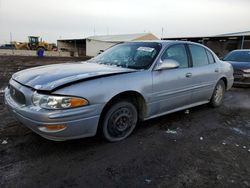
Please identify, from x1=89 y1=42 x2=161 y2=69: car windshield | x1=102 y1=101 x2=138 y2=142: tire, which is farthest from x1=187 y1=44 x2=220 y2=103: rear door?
x1=102 y1=101 x2=138 y2=142: tire

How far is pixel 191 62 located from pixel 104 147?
2.42 m

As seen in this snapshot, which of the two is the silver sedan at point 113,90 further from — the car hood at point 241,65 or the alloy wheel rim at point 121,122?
the car hood at point 241,65

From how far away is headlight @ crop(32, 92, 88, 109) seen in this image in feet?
8.32

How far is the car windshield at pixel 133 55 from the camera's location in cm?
357

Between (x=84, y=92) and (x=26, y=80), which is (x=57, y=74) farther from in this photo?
(x=84, y=92)

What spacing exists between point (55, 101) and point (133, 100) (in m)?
1.28

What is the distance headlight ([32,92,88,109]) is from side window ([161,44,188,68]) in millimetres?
1905

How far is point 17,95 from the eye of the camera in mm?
2934

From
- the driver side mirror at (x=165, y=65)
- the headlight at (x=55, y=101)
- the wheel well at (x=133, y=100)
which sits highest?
the driver side mirror at (x=165, y=65)

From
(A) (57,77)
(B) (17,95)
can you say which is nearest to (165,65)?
(A) (57,77)

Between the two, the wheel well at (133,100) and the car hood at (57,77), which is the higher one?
the car hood at (57,77)

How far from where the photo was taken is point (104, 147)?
10.1 ft

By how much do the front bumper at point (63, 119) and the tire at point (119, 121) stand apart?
0.85 ft

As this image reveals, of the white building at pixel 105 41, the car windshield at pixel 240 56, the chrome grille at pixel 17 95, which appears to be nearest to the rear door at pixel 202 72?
the chrome grille at pixel 17 95
